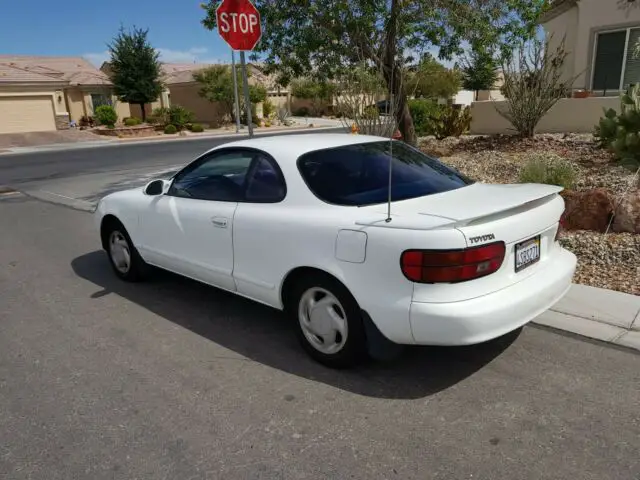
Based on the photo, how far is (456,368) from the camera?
361 centimetres

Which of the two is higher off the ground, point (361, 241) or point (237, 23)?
point (237, 23)

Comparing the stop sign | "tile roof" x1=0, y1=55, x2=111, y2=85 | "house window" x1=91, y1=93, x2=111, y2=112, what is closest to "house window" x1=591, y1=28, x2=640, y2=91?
the stop sign

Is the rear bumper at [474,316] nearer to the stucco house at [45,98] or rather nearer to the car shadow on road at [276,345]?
the car shadow on road at [276,345]

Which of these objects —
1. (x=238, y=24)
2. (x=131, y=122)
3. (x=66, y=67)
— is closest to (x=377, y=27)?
(x=238, y=24)

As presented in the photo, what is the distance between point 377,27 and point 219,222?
7420 millimetres

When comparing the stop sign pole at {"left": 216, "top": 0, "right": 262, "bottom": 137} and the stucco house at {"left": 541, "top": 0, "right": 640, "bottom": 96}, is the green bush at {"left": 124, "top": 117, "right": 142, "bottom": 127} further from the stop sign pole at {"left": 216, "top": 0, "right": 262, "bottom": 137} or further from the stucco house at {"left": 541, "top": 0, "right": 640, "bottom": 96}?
the stop sign pole at {"left": 216, "top": 0, "right": 262, "bottom": 137}

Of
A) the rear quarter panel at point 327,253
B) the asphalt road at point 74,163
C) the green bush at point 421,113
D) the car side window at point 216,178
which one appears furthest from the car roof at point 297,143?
the green bush at point 421,113

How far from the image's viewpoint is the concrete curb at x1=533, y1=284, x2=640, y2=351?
12.9ft

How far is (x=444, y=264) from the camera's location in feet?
9.77

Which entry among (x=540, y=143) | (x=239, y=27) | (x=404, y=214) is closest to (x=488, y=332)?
(x=404, y=214)

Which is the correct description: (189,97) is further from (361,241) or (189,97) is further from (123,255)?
(361,241)

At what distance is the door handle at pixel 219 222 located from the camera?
4.12 metres

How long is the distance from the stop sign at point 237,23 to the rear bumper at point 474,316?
4.81m

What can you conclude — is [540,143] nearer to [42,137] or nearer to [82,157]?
[82,157]
